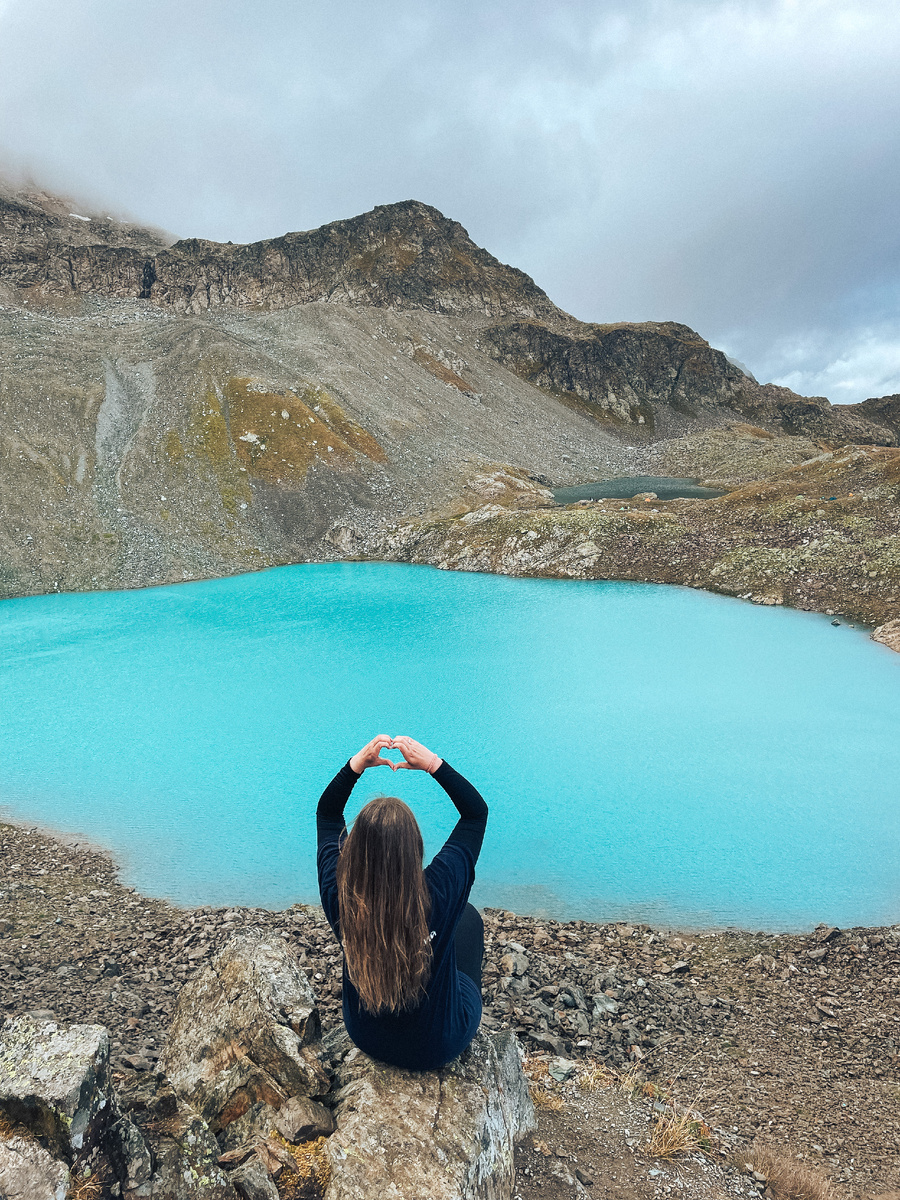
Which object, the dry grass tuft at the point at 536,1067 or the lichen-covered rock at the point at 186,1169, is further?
the dry grass tuft at the point at 536,1067

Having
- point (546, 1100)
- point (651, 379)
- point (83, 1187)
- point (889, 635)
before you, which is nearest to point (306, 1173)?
point (83, 1187)

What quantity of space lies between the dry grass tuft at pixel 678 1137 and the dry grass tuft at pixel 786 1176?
30 centimetres

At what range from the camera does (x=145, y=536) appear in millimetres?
47812

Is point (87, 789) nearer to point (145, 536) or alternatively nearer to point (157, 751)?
point (157, 751)

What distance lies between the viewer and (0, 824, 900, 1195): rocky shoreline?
6.82 meters

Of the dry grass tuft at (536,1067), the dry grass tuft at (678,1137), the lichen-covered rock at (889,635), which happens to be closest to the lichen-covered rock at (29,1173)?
the dry grass tuft at (678,1137)

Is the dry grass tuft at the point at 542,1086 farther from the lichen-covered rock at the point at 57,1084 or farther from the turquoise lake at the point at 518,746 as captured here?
the turquoise lake at the point at 518,746

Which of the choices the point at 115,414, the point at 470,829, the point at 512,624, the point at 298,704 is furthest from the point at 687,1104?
the point at 115,414

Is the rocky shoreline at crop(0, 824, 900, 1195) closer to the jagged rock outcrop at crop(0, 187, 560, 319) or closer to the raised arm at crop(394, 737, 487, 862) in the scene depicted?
the raised arm at crop(394, 737, 487, 862)

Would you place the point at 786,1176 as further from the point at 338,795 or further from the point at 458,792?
the point at 338,795

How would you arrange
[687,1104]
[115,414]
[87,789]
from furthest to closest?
[115,414], [87,789], [687,1104]

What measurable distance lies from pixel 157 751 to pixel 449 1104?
16781 millimetres

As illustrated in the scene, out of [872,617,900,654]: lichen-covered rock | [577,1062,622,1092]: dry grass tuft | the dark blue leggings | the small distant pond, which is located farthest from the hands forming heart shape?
the small distant pond

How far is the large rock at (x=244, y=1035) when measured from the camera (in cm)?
500
